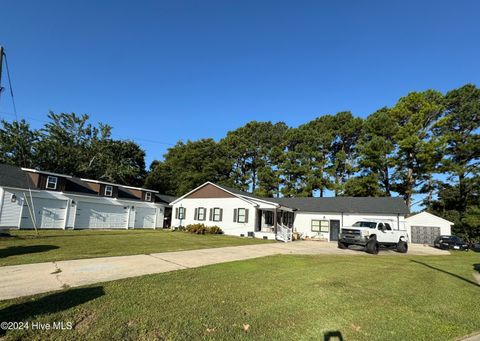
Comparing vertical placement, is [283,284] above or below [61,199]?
below

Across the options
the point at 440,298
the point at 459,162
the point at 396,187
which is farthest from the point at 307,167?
the point at 440,298

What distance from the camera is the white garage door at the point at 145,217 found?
31098 millimetres

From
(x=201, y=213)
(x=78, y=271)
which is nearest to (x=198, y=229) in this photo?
(x=201, y=213)

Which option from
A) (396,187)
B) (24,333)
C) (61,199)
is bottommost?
(24,333)

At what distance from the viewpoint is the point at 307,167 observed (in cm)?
4078

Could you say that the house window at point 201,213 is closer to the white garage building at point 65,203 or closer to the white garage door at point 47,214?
the white garage building at point 65,203

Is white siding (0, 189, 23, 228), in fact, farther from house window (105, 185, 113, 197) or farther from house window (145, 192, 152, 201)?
house window (145, 192, 152, 201)

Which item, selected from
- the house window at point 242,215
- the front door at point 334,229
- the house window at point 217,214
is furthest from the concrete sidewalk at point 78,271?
the front door at point 334,229

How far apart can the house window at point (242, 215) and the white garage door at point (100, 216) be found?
1261cm

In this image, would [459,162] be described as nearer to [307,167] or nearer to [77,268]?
[307,167]

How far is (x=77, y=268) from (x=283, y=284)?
6044mm

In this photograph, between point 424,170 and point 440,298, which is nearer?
point 440,298

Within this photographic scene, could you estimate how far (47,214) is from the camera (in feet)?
74.6

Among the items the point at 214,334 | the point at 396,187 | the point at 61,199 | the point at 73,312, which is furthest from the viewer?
the point at 396,187
